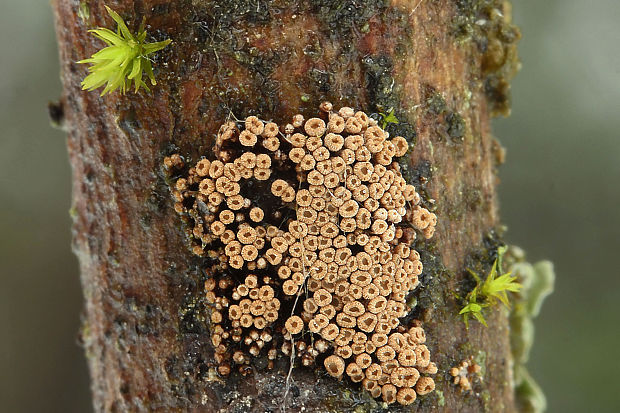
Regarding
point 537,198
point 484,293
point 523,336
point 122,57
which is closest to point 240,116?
point 122,57

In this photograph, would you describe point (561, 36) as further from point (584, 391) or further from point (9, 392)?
point (9, 392)

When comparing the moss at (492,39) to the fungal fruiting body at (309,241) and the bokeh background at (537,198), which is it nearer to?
the fungal fruiting body at (309,241)

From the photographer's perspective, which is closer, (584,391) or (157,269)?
(157,269)

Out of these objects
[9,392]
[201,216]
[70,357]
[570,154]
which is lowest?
[9,392]

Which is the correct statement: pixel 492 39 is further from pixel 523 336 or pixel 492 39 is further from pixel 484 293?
pixel 523 336

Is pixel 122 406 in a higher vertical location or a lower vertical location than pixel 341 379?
lower

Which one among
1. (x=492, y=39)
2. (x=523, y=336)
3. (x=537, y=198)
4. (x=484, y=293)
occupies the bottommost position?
(x=523, y=336)

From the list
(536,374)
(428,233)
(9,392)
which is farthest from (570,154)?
(9,392)

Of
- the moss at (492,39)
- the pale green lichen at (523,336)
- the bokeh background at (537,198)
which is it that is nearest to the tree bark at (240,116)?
the moss at (492,39)
